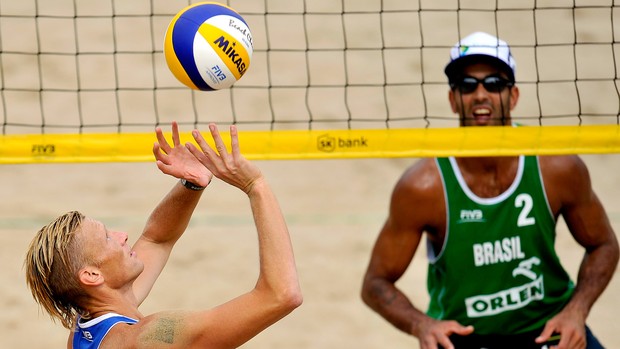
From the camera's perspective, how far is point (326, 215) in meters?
8.23

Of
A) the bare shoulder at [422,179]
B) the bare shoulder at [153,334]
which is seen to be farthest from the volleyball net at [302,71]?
the bare shoulder at [153,334]

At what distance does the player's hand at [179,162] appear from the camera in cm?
354

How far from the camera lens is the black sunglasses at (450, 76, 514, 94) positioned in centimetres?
527

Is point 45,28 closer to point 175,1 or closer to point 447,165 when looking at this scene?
point 175,1

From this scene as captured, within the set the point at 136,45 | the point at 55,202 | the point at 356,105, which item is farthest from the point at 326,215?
the point at 136,45

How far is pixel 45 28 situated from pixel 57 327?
4013mm

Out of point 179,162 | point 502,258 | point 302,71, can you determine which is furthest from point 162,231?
point 302,71

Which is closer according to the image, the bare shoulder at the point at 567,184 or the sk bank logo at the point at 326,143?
the sk bank logo at the point at 326,143

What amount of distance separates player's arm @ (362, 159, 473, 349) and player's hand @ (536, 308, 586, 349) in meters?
0.53

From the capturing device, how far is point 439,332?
479 centimetres

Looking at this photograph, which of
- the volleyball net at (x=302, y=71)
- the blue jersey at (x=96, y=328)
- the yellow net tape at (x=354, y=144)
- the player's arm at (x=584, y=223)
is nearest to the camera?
the blue jersey at (x=96, y=328)

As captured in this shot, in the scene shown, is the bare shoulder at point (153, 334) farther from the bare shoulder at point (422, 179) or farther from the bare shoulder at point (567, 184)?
the bare shoulder at point (567, 184)

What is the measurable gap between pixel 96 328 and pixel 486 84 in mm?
2473

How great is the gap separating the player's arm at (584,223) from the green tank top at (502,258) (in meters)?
0.08
